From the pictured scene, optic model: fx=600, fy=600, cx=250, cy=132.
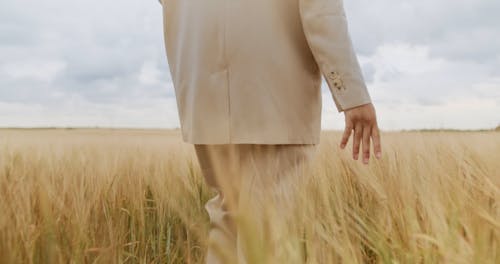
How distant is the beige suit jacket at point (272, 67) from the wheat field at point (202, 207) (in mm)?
166

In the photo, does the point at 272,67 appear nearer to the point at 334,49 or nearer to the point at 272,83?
the point at 272,83

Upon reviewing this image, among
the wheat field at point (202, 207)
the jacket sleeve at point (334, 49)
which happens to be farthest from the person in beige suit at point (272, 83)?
the wheat field at point (202, 207)

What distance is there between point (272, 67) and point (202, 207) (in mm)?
889

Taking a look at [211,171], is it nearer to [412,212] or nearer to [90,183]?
[90,183]

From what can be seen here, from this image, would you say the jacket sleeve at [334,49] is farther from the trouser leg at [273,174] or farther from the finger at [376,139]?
the trouser leg at [273,174]

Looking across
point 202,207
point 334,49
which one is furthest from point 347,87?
point 202,207

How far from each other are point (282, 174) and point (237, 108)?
182mm

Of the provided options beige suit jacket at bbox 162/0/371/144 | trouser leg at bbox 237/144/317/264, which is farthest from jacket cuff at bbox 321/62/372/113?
trouser leg at bbox 237/144/317/264

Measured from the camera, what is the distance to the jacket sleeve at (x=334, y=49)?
1291 mm

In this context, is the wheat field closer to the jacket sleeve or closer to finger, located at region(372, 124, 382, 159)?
finger, located at region(372, 124, 382, 159)

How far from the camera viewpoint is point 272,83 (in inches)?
52.9

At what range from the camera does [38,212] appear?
53.2 inches

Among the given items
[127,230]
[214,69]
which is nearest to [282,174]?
[214,69]

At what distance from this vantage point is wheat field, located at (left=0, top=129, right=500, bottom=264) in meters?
0.96
